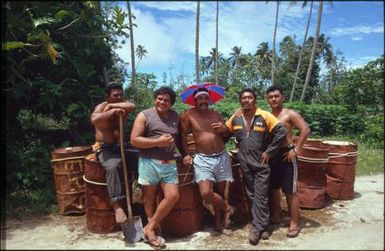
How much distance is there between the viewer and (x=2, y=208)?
5.74 meters

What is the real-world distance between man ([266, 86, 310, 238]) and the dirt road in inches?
11.1

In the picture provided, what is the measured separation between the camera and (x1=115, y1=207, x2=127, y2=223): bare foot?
4.79 metres

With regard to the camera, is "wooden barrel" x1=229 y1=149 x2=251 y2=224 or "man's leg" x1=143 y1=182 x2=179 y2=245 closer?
"man's leg" x1=143 y1=182 x2=179 y2=245

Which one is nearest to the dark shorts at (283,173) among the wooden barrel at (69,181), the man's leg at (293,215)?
the man's leg at (293,215)

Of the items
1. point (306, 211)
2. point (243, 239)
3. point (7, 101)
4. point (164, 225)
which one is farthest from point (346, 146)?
point (7, 101)

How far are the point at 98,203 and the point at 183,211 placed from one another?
3.69 ft

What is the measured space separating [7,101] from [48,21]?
1698mm

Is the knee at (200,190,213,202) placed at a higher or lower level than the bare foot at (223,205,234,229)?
higher

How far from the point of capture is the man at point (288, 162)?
5008mm

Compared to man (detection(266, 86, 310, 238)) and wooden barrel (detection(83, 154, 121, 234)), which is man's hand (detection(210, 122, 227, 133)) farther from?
wooden barrel (detection(83, 154, 121, 234))

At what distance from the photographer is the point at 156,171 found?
4723 mm

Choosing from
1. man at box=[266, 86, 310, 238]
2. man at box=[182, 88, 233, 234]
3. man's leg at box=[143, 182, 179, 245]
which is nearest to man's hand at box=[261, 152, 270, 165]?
man at box=[266, 86, 310, 238]

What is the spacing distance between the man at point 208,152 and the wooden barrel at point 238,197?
384 millimetres

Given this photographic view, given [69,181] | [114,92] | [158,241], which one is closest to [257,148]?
[158,241]
